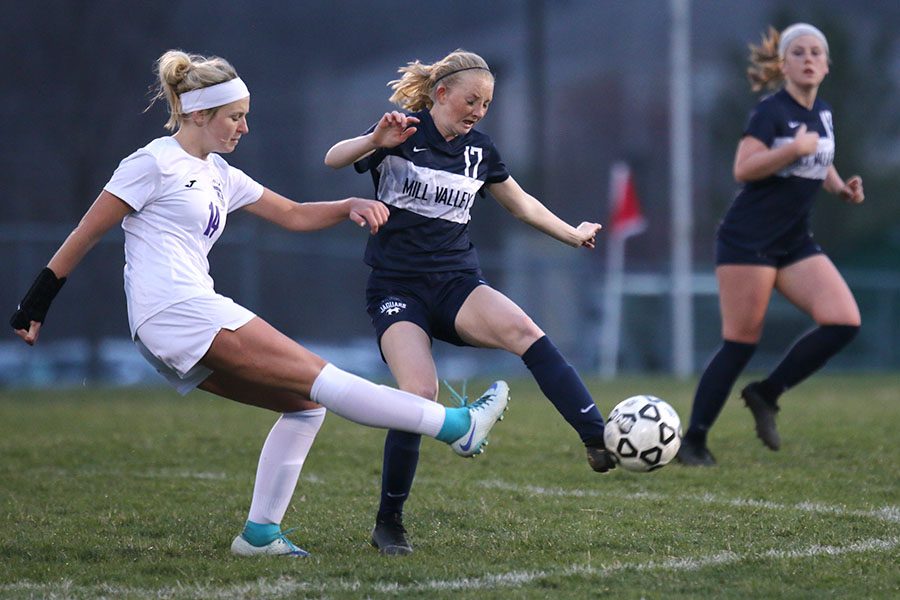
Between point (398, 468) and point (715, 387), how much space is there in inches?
110

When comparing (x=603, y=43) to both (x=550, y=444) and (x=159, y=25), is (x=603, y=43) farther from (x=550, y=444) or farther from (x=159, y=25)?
(x=550, y=444)

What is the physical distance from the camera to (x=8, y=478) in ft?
23.2

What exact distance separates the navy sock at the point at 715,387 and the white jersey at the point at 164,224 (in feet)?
11.3

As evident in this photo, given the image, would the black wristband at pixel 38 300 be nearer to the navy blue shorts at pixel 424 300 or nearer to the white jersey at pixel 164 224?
the white jersey at pixel 164 224

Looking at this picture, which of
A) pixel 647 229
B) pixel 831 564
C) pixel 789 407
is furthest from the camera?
pixel 647 229

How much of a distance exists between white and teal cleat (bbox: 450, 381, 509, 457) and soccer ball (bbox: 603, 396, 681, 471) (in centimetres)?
43

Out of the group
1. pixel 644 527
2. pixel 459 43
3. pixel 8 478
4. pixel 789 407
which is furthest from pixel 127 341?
pixel 644 527

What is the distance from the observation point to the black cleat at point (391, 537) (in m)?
4.94

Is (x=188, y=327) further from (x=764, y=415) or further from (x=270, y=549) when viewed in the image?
(x=764, y=415)

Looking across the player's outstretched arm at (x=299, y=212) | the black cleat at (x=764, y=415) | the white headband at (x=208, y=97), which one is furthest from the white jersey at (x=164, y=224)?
the black cleat at (x=764, y=415)

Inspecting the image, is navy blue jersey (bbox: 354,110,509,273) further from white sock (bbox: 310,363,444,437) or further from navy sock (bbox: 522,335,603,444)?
white sock (bbox: 310,363,444,437)

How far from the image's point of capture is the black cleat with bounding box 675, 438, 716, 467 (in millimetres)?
7246

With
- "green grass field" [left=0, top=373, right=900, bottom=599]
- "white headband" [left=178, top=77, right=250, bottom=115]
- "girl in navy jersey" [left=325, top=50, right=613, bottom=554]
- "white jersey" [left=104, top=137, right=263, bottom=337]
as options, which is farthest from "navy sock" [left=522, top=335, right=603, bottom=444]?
"white headband" [left=178, top=77, right=250, bottom=115]

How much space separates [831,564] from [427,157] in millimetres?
2179
